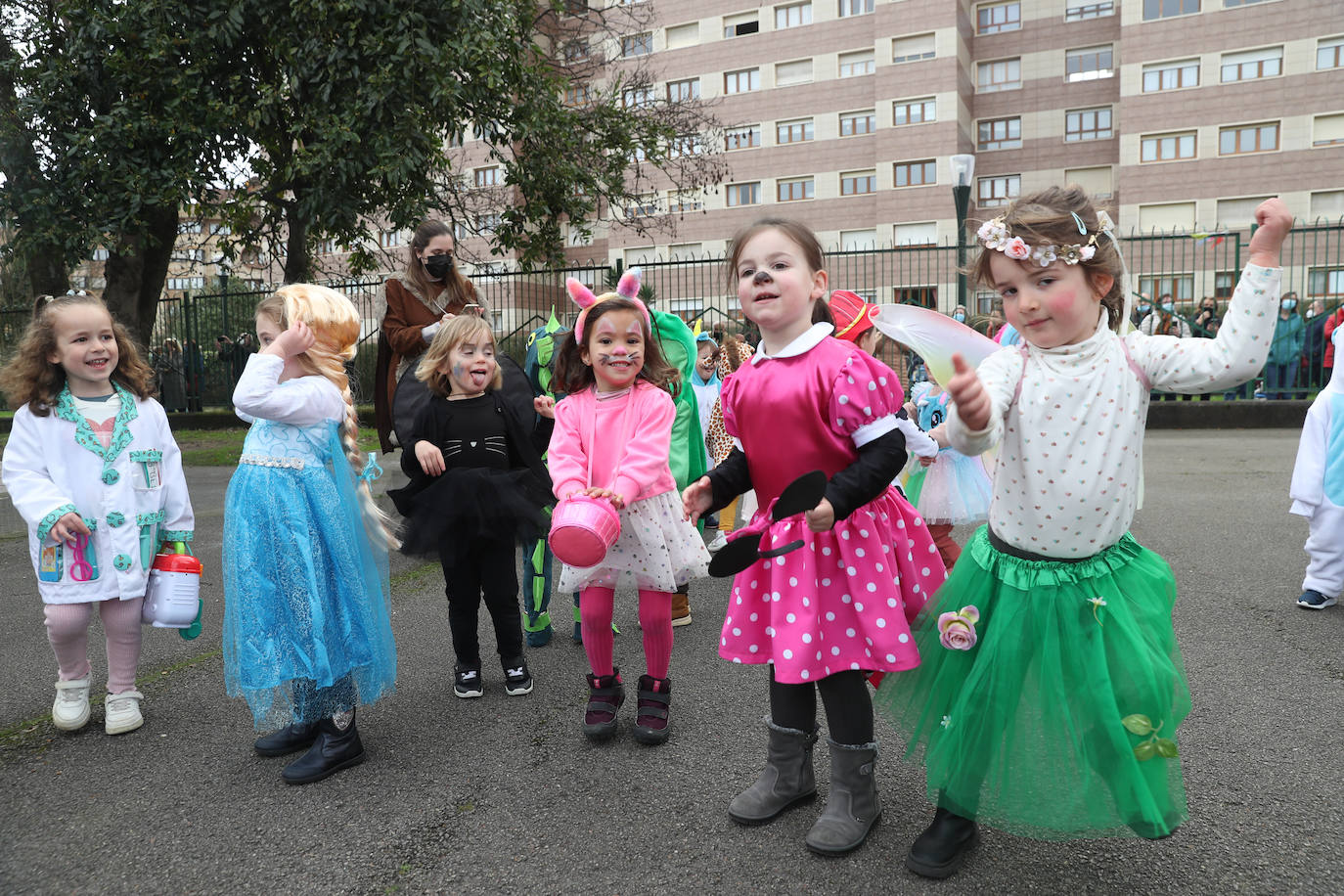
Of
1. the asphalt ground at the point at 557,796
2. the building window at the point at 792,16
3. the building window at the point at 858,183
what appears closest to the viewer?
the asphalt ground at the point at 557,796

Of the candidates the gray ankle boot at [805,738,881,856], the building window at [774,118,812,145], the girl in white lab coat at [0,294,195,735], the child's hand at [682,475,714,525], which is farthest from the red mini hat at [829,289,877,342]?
the building window at [774,118,812,145]

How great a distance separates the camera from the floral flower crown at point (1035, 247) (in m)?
2.31

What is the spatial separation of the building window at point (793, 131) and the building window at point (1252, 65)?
48.2 ft

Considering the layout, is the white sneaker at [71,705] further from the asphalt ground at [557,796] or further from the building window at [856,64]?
the building window at [856,64]

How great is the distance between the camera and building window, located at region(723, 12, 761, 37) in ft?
126

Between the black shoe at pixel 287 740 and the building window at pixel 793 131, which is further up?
the building window at pixel 793 131

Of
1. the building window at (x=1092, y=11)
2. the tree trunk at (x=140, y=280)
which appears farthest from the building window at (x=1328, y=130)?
the tree trunk at (x=140, y=280)

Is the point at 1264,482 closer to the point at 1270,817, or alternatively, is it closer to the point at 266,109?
the point at 1270,817

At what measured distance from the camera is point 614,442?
346cm

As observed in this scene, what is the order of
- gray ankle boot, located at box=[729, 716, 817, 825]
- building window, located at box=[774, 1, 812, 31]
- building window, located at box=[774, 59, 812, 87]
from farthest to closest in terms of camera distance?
building window, located at box=[774, 59, 812, 87] < building window, located at box=[774, 1, 812, 31] < gray ankle boot, located at box=[729, 716, 817, 825]

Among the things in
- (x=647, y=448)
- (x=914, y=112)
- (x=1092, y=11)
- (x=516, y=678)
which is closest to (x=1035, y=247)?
(x=647, y=448)

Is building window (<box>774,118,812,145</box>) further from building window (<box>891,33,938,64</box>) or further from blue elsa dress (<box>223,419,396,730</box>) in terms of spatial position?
blue elsa dress (<box>223,419,396,730</box>)

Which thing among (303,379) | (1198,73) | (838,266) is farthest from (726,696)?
(1198,73)

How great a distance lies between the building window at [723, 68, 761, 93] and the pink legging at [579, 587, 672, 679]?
38.6 meters
